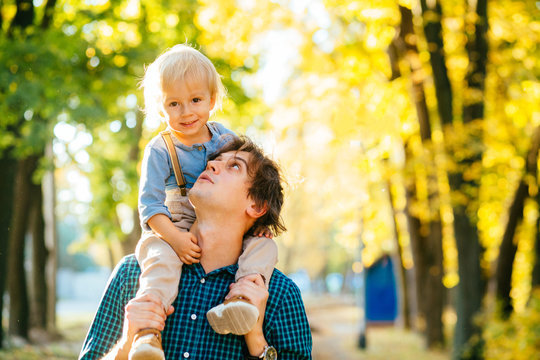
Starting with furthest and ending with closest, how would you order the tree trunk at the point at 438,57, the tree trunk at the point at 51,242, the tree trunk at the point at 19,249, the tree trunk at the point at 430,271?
the tree trunk at the point at 430,271 < the tree trunk at the point at 51,242 < the tree trunk at the point at 19,249 < the tree trunk at the point at 438,57

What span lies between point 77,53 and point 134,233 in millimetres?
7584

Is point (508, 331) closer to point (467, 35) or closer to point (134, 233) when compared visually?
point (467, 35)

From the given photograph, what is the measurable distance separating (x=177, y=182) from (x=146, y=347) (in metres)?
0.73

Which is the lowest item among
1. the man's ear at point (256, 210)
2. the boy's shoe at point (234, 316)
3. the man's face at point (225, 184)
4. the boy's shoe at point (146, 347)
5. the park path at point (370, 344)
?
the park path at point (370, 344)

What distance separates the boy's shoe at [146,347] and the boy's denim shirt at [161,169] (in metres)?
0.47

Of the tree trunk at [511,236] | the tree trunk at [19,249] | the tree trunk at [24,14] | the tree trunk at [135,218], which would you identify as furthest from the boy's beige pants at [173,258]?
the tree trunk at [135,218]

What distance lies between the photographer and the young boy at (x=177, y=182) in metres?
2.51

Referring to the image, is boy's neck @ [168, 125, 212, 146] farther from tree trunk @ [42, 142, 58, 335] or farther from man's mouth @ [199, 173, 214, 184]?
tree trunk @ [42, 142, 58, 335]

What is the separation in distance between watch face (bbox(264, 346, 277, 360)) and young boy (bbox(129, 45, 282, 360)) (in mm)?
165

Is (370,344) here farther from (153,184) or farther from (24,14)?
(153,184)

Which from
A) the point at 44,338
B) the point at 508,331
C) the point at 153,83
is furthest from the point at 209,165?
the point at 44,338

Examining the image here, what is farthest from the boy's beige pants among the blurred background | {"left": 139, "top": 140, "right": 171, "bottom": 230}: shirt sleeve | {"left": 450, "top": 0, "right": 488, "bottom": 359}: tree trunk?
{"left": 450, "top": 0, "right": 488, "bottom": 359}: tree trunk

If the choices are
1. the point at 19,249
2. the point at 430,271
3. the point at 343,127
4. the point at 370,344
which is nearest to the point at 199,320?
the point at 19,249

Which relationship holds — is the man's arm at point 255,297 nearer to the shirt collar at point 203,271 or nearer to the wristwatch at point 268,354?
the wristwatch at point 268,354
